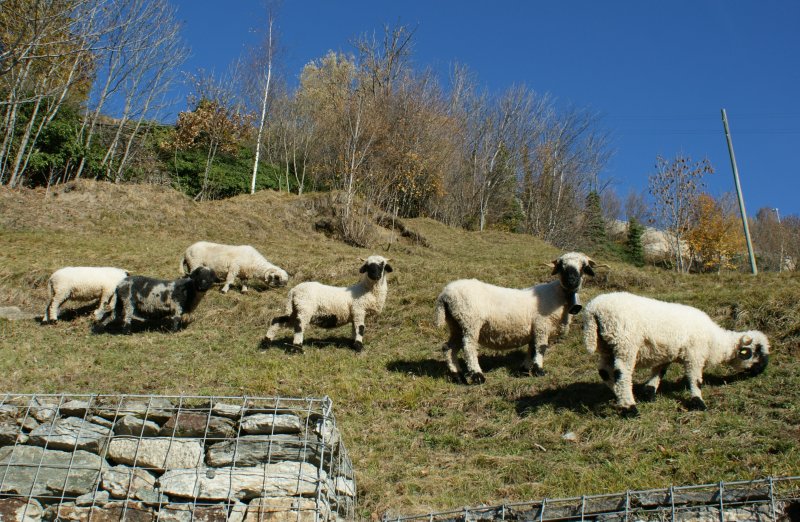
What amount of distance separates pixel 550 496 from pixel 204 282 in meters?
10.9

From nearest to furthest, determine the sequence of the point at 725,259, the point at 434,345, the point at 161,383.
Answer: the point at 161,383, the point at 434,345, the point at 725,259

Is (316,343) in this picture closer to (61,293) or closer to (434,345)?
(434,345)

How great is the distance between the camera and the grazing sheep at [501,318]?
1155 cm

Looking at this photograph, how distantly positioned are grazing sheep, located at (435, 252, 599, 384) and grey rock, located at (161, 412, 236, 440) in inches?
182

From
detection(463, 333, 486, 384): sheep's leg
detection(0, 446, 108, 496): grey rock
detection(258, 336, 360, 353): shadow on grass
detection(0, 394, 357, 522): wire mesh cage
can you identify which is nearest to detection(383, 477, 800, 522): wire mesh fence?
detection(0, 394, 357, 522): wire mesh cage

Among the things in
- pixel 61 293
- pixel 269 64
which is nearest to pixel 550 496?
pixel 61 293

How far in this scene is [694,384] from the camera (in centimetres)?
959

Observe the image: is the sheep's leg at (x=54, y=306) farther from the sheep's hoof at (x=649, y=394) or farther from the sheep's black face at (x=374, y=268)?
the sheep's hoof at (x=649, y=394)

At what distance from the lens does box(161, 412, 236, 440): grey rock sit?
7922 mm

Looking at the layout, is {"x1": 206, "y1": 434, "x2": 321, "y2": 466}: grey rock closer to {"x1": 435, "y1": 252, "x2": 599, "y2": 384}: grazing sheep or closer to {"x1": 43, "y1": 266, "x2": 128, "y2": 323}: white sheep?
{"x1": 435, "y1": 252, "x2": 599, "y2": 384}: grazing sheep

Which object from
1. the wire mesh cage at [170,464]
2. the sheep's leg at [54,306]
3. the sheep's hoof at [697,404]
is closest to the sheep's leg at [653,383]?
the sheep's hoof at [697,404]

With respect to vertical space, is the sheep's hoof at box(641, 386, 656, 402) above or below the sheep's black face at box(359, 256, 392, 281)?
below

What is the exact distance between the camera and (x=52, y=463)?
7.51 m

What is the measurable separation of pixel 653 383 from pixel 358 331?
20.0ft
